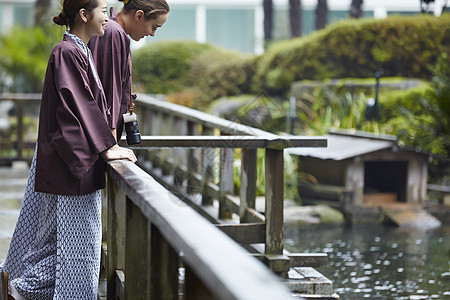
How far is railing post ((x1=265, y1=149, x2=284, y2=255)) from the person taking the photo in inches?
187

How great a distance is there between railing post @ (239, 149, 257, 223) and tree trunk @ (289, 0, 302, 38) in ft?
64.0

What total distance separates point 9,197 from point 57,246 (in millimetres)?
4275

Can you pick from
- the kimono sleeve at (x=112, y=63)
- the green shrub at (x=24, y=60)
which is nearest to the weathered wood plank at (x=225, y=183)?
the kimono sleeve at (x=112, y=63)

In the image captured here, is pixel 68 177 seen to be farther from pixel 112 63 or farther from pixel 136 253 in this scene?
pixel 112 63

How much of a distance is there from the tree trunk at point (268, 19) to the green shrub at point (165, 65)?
473 cm

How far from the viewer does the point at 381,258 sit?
7613 mm

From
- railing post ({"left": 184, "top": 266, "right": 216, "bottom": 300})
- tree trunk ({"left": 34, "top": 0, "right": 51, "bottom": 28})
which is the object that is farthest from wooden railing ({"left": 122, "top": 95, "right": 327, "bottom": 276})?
tree trunk ({"left": 34, "top": 0, "right": 51, "bottom": 28})

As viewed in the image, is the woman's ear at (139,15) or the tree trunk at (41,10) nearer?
the woman's ear at (139,15)

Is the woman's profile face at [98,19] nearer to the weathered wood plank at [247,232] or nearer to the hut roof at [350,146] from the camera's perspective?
the weathered wood plank at [247,232]

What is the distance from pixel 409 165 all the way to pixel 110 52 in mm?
7042

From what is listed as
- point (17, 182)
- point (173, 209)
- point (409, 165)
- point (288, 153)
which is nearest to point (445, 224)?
point (409, 165)

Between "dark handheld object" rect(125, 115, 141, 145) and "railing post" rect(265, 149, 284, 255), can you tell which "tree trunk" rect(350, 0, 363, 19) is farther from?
"dark handheld object" rect(125, 115, 141, 145)

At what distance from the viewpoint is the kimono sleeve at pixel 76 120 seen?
2816 mm

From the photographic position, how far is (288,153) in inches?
419
